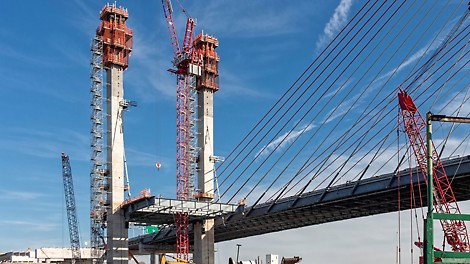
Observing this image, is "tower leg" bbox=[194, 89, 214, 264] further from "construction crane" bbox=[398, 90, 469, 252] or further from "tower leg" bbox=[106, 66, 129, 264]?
"construction crane" bbox=[398, 90, 469, 252]

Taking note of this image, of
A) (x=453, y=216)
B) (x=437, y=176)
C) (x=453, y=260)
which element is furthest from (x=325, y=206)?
(x=453, y=216)

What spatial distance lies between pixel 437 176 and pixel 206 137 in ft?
167

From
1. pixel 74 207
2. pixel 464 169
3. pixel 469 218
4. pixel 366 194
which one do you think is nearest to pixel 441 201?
pixel 464 169

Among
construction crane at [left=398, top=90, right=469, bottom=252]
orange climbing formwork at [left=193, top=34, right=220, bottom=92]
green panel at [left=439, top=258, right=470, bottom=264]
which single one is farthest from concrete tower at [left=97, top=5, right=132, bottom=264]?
green panel at [left=439, top=258, right=470, bottom=264]

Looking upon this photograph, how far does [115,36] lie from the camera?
121 metres

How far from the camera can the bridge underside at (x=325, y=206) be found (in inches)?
3610

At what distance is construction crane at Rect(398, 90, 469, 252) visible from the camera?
83.5 meters

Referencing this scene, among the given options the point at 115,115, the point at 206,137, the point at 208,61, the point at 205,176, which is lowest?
the point at 205,176

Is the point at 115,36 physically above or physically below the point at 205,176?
above

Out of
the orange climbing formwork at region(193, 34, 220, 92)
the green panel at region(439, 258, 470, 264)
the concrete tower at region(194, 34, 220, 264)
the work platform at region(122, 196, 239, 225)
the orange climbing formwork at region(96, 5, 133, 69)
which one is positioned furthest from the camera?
the orange climbing formwork at region(193, 34, 220, 92)

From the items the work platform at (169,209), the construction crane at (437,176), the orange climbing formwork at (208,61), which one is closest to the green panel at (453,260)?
the construction crane at (437,176)

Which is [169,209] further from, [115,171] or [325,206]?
[325,206]

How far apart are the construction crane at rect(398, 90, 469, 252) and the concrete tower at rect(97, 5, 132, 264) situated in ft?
165

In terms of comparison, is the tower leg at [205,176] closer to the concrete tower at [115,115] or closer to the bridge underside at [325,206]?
the bridge underside at [325,206]
